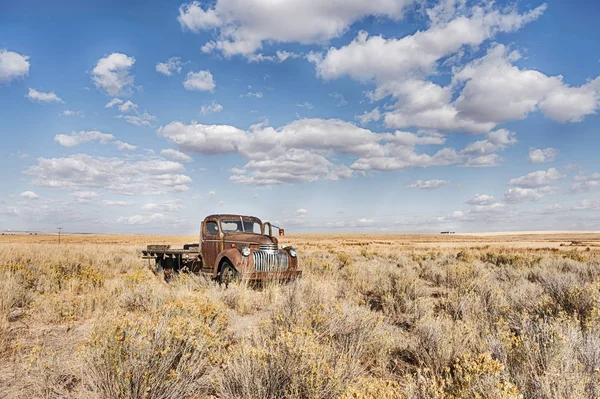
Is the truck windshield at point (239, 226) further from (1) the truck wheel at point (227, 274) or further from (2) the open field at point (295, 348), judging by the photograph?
(2) the open field at point (295, 348)

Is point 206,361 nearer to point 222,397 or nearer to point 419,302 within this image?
point 222,397

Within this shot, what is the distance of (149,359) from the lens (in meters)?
3.65

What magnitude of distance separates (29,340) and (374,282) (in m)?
8.37

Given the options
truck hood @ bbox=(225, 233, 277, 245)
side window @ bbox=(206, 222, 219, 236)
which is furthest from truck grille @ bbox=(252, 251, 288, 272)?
side window @ bbox=(206, 222, 219, 236)

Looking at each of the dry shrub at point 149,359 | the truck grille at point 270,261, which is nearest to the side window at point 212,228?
the truck grille at point 270,261

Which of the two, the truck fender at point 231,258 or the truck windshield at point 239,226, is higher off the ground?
the truck windshield at point 239,226

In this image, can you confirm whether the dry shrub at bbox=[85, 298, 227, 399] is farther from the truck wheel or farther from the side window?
the side window

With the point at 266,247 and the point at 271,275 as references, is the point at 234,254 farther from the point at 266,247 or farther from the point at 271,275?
the point at 271,275

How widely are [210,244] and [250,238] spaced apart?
1.62 metres

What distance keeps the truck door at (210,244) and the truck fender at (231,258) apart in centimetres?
48

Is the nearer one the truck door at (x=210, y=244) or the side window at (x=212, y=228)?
the truck door at (x=210, y=244)

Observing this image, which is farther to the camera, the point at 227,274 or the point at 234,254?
the point at 227,274

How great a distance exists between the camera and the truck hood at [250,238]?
10.2 metres

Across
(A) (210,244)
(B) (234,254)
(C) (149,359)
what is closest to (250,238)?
(B) (234,254)
